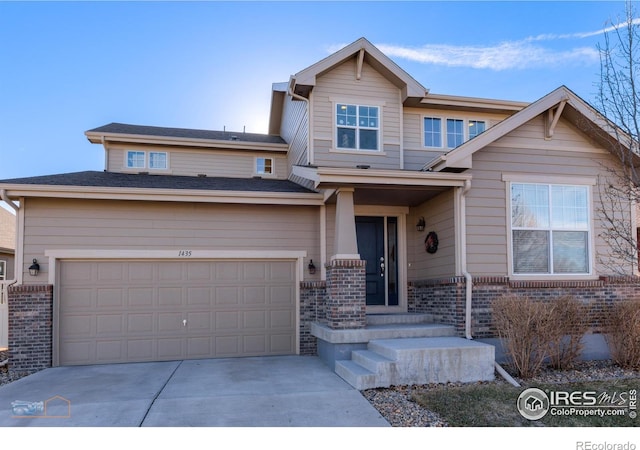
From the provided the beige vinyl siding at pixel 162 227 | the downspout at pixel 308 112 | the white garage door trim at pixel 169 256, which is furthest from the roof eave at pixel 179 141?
the white garage door trim at pixel 169 256

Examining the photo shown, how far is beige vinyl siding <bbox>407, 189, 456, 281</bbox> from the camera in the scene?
27.4 ft

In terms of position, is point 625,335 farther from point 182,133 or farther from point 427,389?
point 182,133

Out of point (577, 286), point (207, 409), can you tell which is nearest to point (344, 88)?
point (577, 286)

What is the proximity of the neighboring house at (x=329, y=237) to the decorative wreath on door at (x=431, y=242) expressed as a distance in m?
0.03

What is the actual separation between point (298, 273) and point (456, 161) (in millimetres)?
3885

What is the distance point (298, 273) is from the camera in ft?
30.9

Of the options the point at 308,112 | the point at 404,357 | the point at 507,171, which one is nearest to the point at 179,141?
the point at 308,112

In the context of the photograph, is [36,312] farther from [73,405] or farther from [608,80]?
[608,80]

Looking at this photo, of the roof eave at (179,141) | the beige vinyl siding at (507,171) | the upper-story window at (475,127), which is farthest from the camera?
the roof eave at (179,141)

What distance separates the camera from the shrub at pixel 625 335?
7594 millimetres

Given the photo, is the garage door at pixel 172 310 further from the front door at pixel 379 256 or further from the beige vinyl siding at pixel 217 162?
the beige vinyl siding at pixel 217 162

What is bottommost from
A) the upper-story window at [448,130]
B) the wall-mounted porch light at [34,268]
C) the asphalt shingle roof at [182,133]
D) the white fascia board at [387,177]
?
the wall-mounted porch light at [34,268]

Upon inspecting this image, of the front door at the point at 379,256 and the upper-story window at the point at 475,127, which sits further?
the upper-story window at the point at 475,127

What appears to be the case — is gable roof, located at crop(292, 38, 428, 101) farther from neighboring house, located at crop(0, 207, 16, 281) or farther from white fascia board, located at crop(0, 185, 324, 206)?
neighboring house, located at crop(0, 207, 16, 281)
